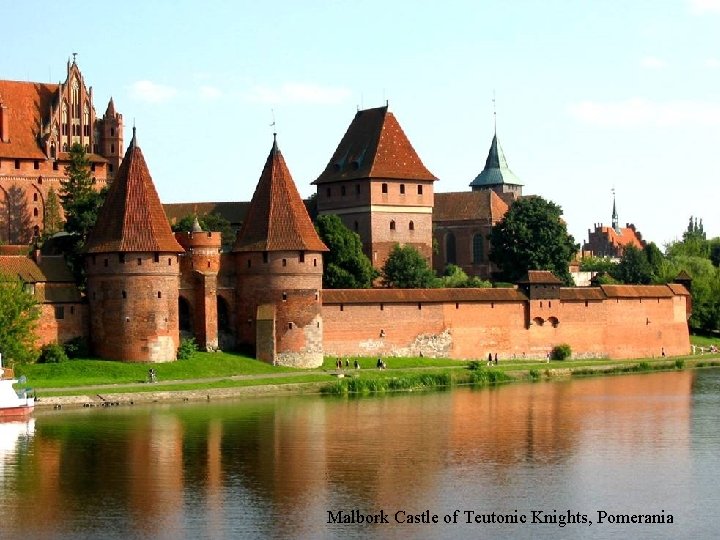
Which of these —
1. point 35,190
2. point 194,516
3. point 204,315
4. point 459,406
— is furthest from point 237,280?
point 194,516

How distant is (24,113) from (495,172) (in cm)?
4336

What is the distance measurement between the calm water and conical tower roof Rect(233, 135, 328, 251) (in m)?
8.48

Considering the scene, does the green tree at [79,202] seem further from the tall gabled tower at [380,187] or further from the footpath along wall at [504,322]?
the tall gabled tower at [380,187]

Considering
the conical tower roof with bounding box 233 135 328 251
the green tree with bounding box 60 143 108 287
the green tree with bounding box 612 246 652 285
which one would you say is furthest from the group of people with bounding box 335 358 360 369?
the green tree with bounding box 612 246 652 285

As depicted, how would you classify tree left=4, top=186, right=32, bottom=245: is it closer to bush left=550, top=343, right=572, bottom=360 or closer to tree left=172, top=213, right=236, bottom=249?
tree left=172, top=213, right=236, bottom=249

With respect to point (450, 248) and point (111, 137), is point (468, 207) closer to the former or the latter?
point (450, 248)

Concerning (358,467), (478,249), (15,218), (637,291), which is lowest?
(358,467)

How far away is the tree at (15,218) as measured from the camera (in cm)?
7594

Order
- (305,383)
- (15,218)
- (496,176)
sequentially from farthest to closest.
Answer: (496,176) → (15,218) → (305,383)

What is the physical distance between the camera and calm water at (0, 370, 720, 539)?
29844 millimetres

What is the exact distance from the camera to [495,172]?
112062 millimetres

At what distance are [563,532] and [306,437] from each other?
1242cm

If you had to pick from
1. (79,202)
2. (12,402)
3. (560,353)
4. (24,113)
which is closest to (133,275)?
(12,402)

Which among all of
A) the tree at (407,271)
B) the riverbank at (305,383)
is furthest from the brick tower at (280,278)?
the tree at (407,271)
